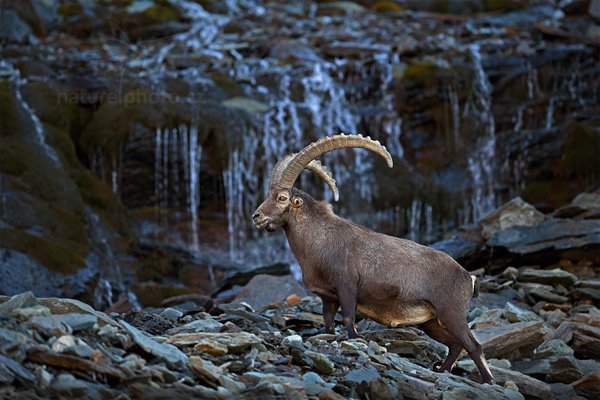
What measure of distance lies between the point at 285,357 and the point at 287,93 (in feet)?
57.8

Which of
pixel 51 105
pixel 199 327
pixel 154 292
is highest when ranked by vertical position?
pixel 199 327

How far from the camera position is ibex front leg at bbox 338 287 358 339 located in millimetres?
9422

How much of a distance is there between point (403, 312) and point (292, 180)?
1793 millimetres

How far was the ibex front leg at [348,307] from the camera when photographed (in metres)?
9.42

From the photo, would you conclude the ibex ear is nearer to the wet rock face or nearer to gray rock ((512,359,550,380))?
the wet rock face

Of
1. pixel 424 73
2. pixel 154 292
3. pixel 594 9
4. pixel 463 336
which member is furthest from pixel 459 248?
pixel 594 9

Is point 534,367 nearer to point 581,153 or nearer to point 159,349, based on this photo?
point 159,349

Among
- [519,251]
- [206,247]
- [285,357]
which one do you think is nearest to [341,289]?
[285,357]

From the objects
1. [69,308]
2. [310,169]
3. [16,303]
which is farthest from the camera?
[310,169]

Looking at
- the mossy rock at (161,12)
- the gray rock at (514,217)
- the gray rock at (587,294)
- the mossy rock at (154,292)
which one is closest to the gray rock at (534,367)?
the gray rock at (587,294)

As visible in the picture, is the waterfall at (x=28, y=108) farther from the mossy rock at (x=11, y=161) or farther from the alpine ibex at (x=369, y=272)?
Answer: the alpine ibex at (x=369, y=272)

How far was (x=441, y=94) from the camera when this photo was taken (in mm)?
25812

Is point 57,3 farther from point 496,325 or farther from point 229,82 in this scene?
point 496,325

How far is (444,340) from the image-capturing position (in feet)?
32.6
